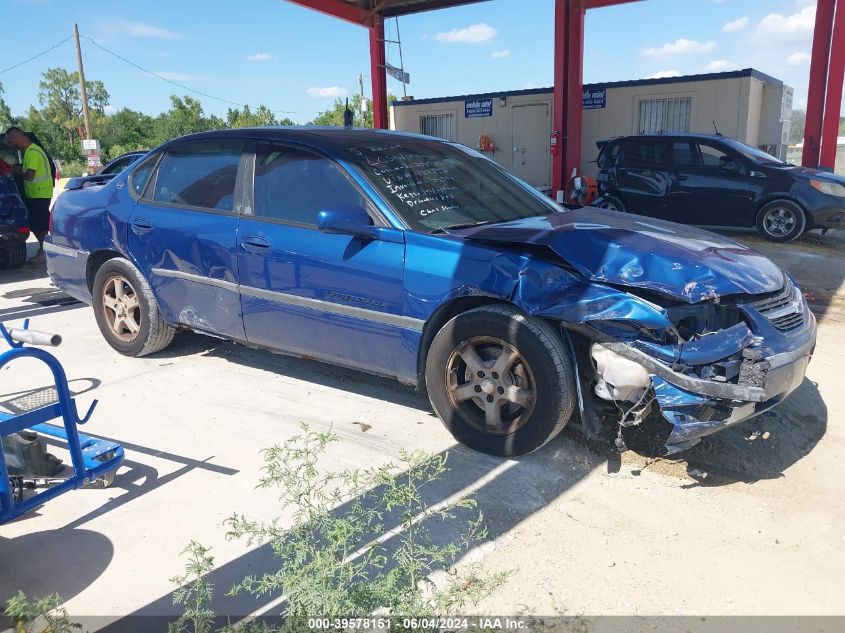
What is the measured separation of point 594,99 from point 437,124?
4528 millimetres

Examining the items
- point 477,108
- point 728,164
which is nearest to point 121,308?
point 728,164

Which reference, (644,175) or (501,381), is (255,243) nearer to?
(501,381)

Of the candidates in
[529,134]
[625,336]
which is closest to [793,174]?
[529,134]

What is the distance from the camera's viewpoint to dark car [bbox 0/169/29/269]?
8641mm

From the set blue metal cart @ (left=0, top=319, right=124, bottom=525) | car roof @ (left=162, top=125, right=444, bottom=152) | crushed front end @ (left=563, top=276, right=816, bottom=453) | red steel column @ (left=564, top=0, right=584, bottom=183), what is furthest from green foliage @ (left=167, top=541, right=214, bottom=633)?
red steel column @ (left=564, top=0, right=584, bottom=183)

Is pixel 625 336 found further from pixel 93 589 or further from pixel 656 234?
pixel 93 589

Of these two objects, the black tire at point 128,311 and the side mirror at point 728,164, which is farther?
the side mirror at point 728,164

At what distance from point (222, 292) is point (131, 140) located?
67221 mm

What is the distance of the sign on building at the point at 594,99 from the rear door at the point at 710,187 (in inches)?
200

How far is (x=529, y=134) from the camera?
16828 mm

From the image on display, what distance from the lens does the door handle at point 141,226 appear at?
4.69 meters

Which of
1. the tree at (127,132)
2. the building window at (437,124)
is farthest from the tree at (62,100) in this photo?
the building window at (437,124)

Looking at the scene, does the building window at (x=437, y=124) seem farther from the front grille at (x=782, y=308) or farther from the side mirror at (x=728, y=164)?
the front grille at (x=782, y=308)

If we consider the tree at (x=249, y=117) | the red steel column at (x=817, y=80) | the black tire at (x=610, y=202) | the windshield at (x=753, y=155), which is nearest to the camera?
the windshield at (x=753, y=155)
